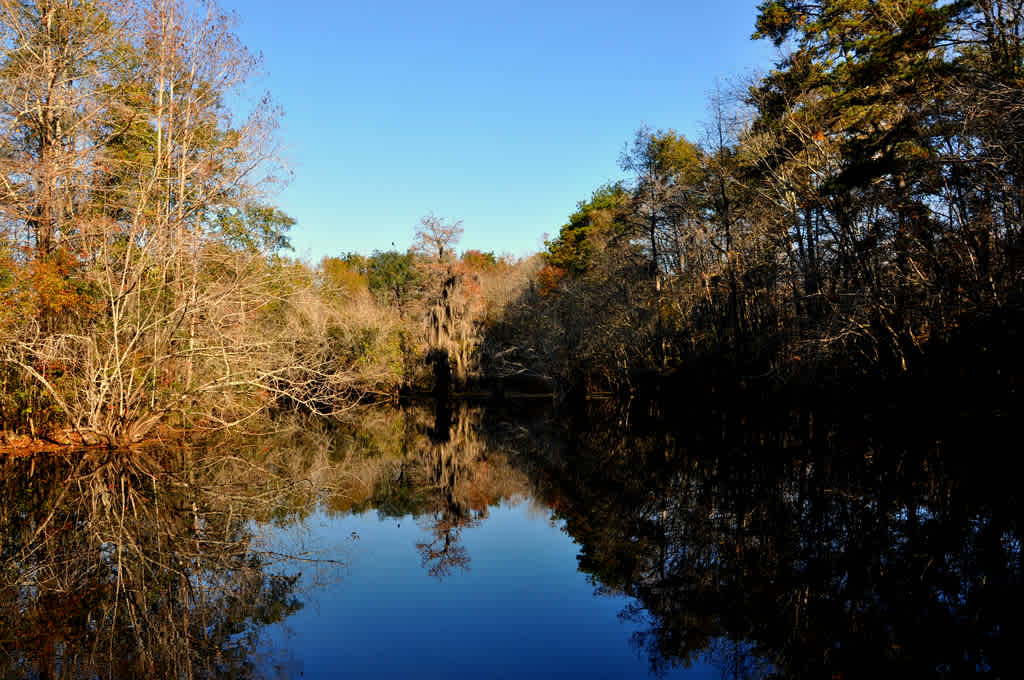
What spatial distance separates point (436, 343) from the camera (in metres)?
33.0

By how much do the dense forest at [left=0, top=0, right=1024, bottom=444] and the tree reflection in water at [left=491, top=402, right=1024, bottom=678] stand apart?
4.26 metres

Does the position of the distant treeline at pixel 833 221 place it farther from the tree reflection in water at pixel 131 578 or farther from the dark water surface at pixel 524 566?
the tree reflection in water at pixel 131 578

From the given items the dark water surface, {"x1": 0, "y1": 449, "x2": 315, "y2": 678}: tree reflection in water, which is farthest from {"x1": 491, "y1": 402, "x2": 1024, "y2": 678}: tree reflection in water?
{"x1": 0, "y1": 449, "x2": 315, "y2": 678}: tree reflection in water

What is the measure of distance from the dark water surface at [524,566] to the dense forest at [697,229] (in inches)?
89.1

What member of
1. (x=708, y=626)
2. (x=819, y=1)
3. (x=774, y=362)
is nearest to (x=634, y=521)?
(x=708, y=626)

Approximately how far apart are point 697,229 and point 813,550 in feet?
68.4

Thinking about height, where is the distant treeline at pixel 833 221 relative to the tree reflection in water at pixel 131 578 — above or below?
above

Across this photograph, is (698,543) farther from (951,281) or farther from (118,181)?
(118,181)

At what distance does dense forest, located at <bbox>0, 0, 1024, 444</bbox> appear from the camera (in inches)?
501

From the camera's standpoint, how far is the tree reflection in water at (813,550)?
441cm

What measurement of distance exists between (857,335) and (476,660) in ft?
51.9

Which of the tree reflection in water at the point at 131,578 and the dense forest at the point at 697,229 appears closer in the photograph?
the tree reflection in water at the point at 131,578

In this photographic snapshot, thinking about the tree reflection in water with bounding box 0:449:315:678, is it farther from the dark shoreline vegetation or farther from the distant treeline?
the distant treeline

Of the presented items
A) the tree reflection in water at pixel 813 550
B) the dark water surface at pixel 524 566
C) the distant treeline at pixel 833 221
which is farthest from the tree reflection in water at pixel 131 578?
the distant treeline at pixel 833 221
